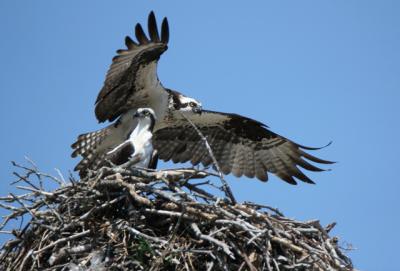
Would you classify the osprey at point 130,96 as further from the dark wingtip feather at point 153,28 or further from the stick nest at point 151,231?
the stick nest at point 151,231

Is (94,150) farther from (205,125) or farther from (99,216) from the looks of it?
(99,216)

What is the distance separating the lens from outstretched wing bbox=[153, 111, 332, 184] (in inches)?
345

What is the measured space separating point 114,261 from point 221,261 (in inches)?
34.5

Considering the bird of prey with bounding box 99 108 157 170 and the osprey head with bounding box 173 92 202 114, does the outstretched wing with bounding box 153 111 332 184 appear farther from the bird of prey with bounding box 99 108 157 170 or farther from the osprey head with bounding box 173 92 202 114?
the bird of prey with bounding box 99 108 157 170

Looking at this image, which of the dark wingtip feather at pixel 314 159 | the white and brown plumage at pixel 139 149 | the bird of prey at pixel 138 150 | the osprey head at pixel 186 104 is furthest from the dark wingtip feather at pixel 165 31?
the dark wingtip feather at pixel 314 159

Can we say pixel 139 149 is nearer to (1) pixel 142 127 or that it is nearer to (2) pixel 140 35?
(1) pixel 142 127

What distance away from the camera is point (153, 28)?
8.10 meters

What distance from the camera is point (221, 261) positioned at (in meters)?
5.74

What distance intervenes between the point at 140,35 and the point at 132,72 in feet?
1.42

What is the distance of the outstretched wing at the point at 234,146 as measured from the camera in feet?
28.7

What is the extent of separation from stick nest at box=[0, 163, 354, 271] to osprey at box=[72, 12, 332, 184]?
1.77 m

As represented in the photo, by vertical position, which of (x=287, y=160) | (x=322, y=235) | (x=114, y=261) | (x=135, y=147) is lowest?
(x=114, y=261)

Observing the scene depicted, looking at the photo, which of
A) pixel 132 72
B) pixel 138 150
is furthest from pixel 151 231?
pixel 132 72

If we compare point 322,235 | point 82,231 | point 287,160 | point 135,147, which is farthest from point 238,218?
point 287,160
